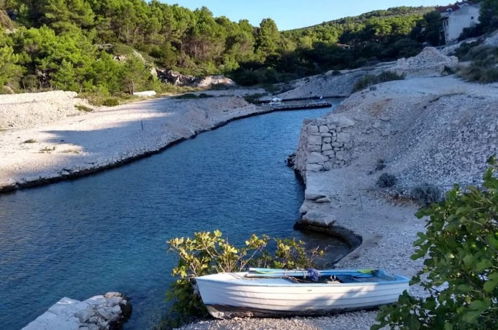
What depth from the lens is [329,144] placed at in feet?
97.2

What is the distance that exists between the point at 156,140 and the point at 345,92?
4442 cm

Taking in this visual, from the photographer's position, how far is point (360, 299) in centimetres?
1282

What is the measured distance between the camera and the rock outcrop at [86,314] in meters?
14.1

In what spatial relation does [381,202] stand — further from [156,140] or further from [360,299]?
[156,140]

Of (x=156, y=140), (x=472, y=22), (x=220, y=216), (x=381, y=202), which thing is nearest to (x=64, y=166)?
(x=156, y=140)

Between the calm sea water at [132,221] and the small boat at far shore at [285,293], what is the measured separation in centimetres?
339

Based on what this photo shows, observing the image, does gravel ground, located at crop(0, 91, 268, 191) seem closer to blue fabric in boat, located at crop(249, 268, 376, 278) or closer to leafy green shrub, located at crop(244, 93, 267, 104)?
leafy green shrub, located at crop(244, 93, 267, 104)

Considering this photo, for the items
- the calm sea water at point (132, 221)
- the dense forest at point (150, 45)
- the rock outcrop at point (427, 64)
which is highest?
the dense forest at point (150, 45)

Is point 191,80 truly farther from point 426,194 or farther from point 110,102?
point 426,194

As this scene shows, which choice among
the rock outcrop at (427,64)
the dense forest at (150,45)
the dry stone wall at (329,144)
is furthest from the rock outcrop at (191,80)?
the dry stone wall at (329,144)

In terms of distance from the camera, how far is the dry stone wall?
2895 centimetres

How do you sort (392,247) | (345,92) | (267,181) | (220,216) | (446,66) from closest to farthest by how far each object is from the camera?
(392,247) → (220,216) → (267,181) → (446,66) → (345,92)

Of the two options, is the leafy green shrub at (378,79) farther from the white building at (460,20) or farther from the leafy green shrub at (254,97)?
the white building at (460,20)

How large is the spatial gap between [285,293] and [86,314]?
6.40 meters
